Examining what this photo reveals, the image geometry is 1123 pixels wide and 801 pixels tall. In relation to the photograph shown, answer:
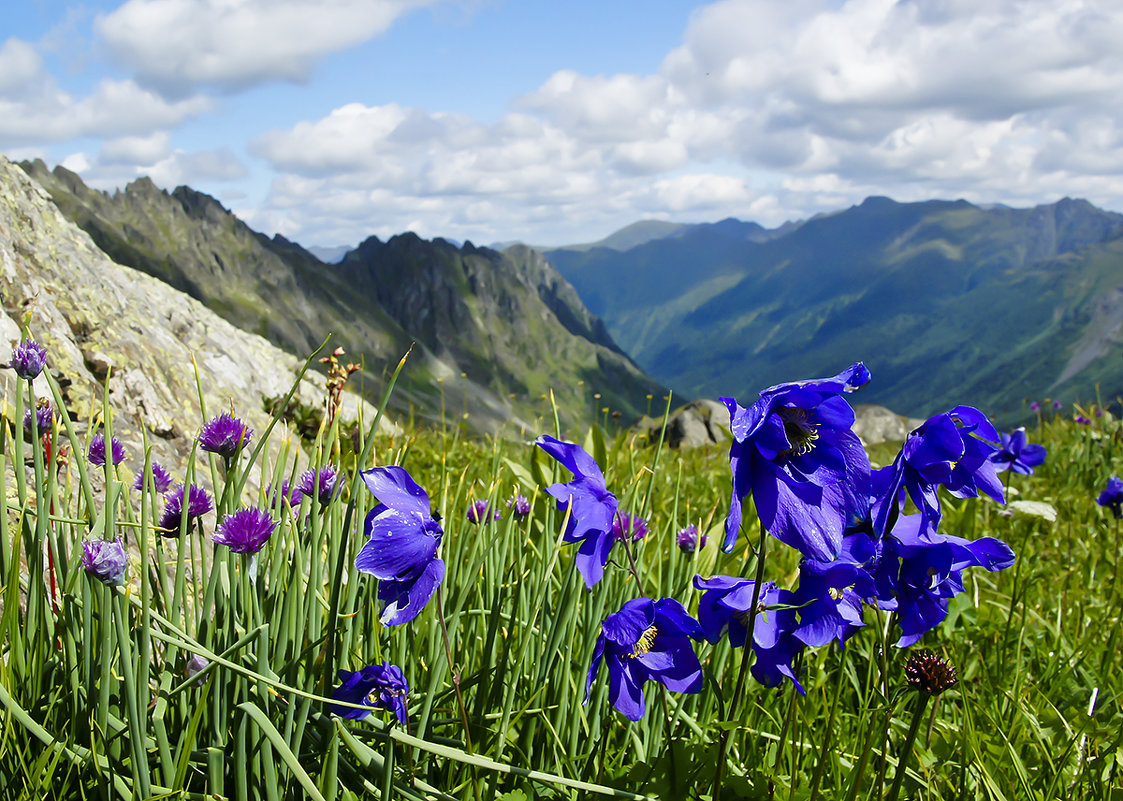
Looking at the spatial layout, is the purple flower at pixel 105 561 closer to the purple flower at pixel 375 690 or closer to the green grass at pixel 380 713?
the green grass at pixel 380 713

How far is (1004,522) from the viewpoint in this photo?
577 centimetres

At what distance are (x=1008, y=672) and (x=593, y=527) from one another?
2855mm

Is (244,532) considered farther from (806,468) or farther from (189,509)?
(806,468)

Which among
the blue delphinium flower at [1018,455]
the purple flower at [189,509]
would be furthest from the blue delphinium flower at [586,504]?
the blue delphinium flower at [1018,455]

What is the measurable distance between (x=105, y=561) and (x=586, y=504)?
90 centimetres

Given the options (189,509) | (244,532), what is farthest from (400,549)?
(189,509)

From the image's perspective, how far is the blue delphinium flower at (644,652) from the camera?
64.9 inches

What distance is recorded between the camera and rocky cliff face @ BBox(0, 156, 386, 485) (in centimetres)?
408

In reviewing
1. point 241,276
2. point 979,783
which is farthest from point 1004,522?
point 241,276

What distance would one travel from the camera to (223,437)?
1.67 m

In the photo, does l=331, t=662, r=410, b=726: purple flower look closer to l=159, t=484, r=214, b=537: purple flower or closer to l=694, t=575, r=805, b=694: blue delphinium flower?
l=159, t=484, r=214, b=537: purple flower

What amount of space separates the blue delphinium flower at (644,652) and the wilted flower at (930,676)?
1.48ft

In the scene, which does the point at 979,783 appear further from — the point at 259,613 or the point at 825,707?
the point at 259,613

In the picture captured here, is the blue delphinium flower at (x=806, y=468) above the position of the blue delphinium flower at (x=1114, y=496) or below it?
above
